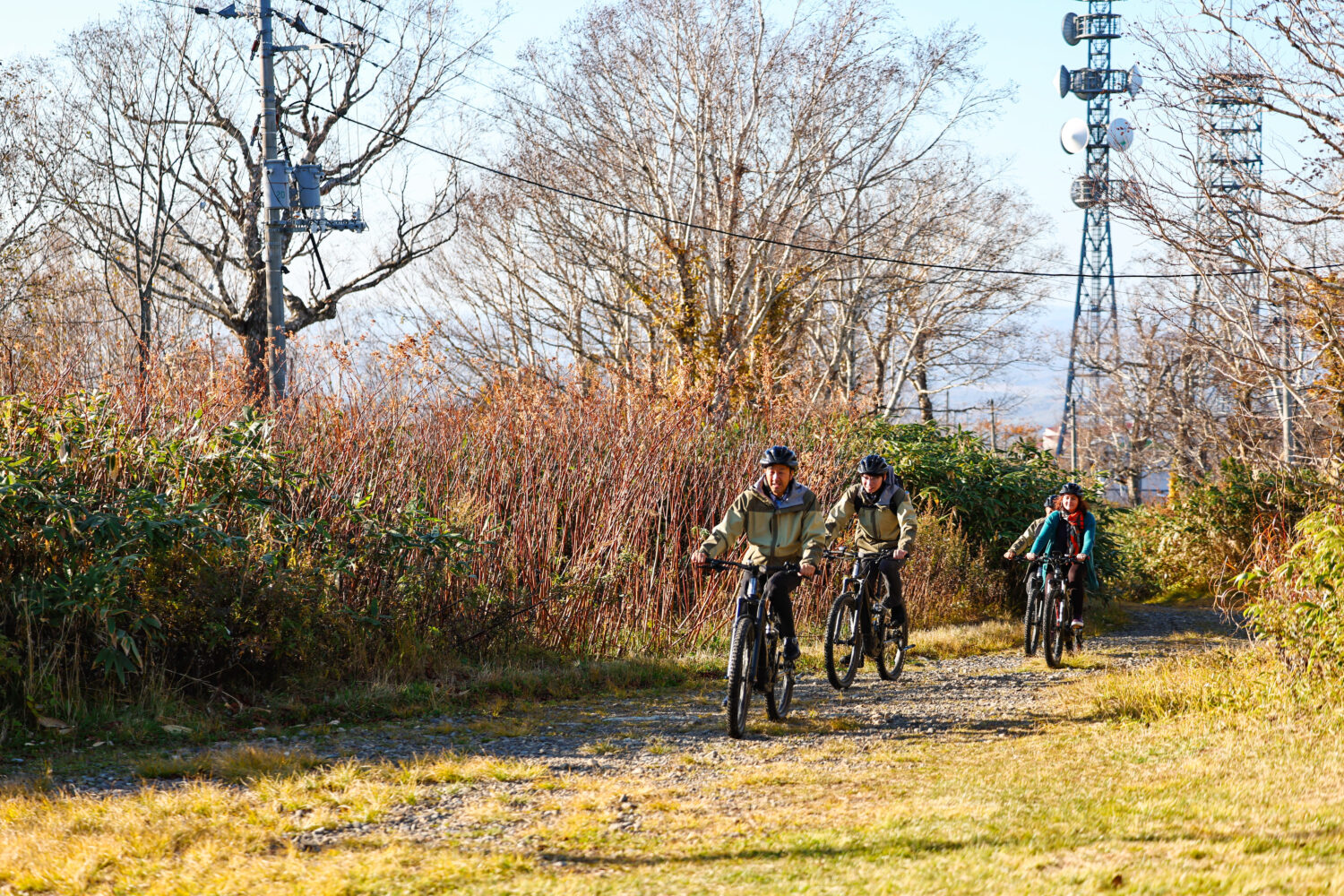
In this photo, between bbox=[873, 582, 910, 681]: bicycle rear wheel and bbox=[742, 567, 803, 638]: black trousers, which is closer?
bbox=[742, 567, 803, 638]: black trousers

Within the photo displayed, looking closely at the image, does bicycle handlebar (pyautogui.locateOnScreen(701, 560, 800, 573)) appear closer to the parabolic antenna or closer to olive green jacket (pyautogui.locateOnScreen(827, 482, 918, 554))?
olive green jacket (pyautogui.locateOnScreen(827, 482, 918, 554))

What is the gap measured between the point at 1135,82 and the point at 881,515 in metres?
4.52

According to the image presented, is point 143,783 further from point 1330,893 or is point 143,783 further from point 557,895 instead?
point 1330,893

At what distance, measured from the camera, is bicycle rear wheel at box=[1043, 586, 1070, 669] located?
10.4 metres

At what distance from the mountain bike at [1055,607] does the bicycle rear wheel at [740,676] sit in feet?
14.1

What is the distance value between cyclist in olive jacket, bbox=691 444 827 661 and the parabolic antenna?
37643mm

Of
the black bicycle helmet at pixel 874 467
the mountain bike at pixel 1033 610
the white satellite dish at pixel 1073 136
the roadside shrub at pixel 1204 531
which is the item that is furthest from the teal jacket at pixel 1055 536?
the white satellite dish at pixel 1073 136

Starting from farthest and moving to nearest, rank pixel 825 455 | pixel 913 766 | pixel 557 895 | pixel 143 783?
pixel 825 455 → pixel 913 766 → pixel 143 783 → pixel 557 895

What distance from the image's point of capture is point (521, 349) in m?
27.4

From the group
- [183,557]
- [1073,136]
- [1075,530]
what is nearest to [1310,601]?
[1075,530]

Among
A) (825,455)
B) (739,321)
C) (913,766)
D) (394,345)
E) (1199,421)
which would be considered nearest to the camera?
(913,766)

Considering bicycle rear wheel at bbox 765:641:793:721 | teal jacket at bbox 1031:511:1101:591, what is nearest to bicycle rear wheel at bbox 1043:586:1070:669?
teal jacket at bbox 1031:511:1101:591

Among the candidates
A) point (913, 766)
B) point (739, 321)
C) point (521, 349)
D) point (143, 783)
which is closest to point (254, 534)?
point (143, 783)

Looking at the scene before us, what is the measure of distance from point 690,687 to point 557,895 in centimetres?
512
